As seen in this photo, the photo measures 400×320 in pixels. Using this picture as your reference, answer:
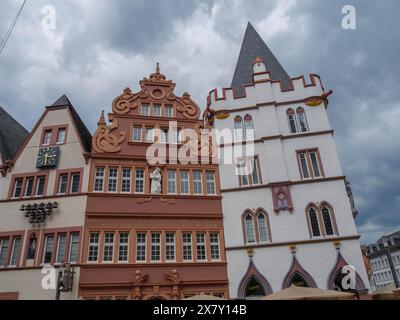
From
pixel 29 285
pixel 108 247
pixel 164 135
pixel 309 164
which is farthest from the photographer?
pixel 164 135

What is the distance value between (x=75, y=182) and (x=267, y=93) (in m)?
14.3

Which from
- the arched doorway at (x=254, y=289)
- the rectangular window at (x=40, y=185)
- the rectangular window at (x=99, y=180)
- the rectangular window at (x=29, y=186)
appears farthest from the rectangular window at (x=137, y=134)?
the arched doorway at (x=254, y=289)

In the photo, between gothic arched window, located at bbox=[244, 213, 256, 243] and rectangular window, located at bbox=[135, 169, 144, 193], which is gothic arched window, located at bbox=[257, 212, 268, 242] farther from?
rectangular window, located at bbox=[135, 169, 144, 193]

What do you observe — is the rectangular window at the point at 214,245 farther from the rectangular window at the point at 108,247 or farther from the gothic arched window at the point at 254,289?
the rectangular window at the point at 108,247

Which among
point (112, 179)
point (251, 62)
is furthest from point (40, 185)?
point (251, 62)

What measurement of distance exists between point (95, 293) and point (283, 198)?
475 inches

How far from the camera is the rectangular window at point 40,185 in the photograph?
1947 cm

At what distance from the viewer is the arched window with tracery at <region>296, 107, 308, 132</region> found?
22.0 metres

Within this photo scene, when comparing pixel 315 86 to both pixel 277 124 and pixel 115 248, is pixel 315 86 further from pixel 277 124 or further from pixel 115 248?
pixel 115 248

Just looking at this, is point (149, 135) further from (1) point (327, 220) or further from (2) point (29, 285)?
(1) point (327, 220)

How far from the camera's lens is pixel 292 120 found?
880 inches

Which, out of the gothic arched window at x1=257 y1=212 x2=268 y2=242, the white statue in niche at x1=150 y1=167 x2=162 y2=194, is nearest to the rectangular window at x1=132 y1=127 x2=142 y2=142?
the white statue in niche at x1=150 y1=167 x2=162 y2=194

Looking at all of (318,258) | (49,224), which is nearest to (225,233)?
(318,258)

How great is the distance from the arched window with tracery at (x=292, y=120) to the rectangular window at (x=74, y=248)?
15.3 metres
